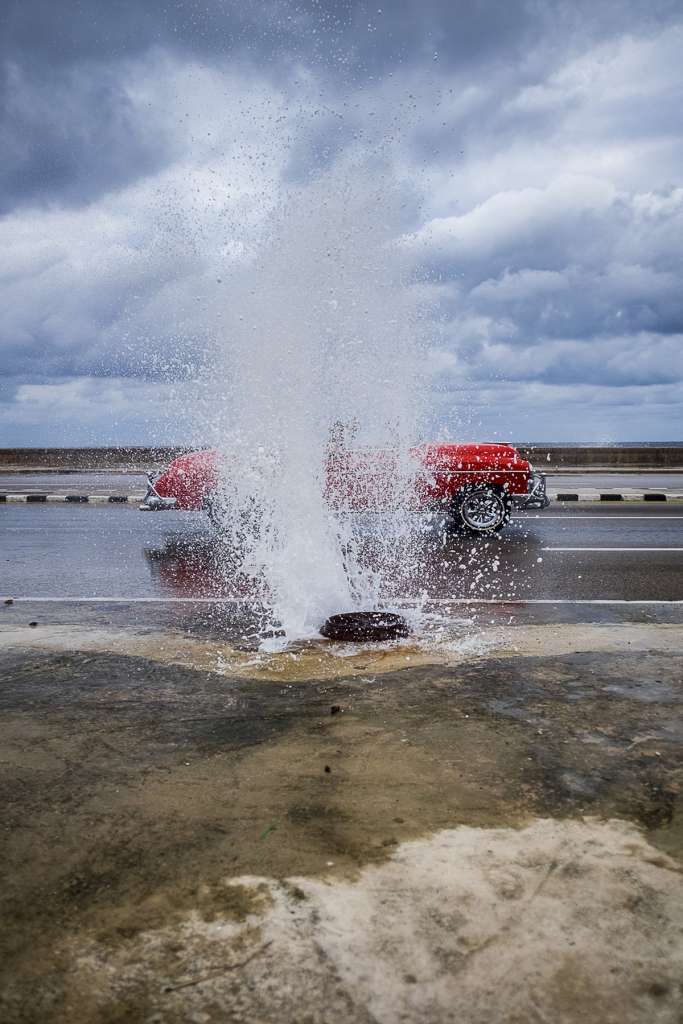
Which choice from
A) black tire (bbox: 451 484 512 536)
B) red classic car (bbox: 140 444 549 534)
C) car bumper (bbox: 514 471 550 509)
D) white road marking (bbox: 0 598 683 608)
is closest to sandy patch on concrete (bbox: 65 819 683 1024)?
white road marking (bbox: 0 598 683 608)

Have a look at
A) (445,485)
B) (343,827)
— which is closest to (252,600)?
(343,827)

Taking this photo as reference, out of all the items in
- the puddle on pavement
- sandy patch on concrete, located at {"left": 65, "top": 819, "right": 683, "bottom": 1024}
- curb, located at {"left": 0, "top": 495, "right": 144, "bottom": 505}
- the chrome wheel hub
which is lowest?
sandy patch on concrete, located at {"left": 65, "top": 819, "right": 683, "bottom": 1024}

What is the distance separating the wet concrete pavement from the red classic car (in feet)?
21.1

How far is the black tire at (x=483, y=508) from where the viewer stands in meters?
12.7

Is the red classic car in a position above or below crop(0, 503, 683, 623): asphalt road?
above

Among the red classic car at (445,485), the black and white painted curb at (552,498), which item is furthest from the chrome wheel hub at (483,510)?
the black and white painted curb at (552,498)

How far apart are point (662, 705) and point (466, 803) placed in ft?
5.43

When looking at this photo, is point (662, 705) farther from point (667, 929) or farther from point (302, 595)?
point (302, 595)

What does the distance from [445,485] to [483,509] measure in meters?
0.74

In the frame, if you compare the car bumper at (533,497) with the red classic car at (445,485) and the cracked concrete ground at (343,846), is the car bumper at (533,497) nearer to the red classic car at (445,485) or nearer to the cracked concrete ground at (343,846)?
the red classic car at (445,485)

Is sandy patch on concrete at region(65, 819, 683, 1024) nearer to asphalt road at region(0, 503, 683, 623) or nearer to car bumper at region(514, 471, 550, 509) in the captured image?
asphalt road at region(0, 503, 683, 623)

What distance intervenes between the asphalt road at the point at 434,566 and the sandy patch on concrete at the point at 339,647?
0.71 m

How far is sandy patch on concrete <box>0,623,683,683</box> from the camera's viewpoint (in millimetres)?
5109

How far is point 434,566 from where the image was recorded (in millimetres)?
9688
